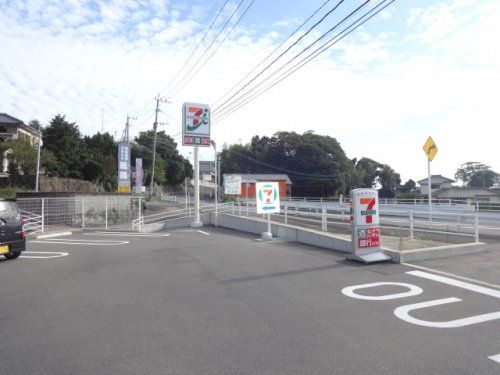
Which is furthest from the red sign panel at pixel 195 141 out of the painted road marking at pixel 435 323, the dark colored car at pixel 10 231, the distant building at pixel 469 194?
the distant building at pixel 469 194

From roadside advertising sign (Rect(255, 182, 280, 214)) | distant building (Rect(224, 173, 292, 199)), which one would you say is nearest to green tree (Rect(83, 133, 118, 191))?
distant building (Rect(224, 173, 292, 199))

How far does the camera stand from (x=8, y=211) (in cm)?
1033

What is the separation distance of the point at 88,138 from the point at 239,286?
55.3m

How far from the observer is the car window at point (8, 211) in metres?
10.1

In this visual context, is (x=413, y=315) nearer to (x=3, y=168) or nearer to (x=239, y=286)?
(x=239, y=286)

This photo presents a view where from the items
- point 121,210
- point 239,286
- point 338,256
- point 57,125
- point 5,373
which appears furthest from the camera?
point 57,125

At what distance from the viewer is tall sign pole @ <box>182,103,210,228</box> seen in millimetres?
23516

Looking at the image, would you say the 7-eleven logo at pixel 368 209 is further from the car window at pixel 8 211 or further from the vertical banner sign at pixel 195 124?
the vertical banner sign at pixel 195 124

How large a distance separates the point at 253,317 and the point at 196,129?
63.8 ft

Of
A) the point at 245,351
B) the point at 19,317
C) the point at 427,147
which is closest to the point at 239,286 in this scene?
the point at 245,351

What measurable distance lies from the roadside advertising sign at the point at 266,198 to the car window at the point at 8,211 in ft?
23.0

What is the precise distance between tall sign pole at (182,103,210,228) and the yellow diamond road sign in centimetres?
1295

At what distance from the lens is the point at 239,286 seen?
22.8 ft

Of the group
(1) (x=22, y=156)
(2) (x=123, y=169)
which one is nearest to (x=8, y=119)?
(1) (x=22, y=156)
